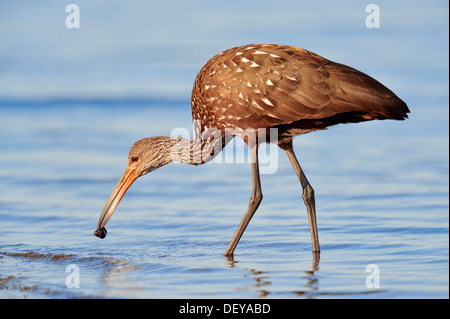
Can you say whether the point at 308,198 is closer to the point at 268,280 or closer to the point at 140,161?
the point at 140,161

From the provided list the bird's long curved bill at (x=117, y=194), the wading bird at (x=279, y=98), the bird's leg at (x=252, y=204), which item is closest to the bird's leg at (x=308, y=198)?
the wading bird at (x=279, y=98)

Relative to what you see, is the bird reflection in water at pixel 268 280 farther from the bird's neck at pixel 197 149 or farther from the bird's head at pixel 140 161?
the bird's head at pixel 140 161

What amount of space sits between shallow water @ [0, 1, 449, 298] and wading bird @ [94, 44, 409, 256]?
0.64 metres

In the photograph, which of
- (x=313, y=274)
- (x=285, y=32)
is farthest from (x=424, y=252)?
(x=285, y=32)

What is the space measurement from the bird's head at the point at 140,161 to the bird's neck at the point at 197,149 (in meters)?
0.08

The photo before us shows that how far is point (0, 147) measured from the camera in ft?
50.6

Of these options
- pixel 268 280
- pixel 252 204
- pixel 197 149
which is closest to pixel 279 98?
pixel 197 149

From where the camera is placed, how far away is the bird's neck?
9.83m

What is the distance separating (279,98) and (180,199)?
380 cm

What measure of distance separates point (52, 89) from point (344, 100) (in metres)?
11.6

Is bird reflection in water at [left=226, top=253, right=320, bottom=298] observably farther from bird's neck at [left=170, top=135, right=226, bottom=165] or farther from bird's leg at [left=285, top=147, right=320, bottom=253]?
bird's neck at [left=170, top=135, right=226, bottom=165]

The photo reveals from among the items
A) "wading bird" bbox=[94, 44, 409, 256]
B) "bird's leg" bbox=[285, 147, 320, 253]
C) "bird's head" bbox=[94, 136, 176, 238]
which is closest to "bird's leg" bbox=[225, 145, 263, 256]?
"wading bird" bbox=[94, 44, 409, 256]

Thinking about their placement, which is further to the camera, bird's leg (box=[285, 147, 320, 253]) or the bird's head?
the bird's head

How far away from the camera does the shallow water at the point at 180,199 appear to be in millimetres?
8391
